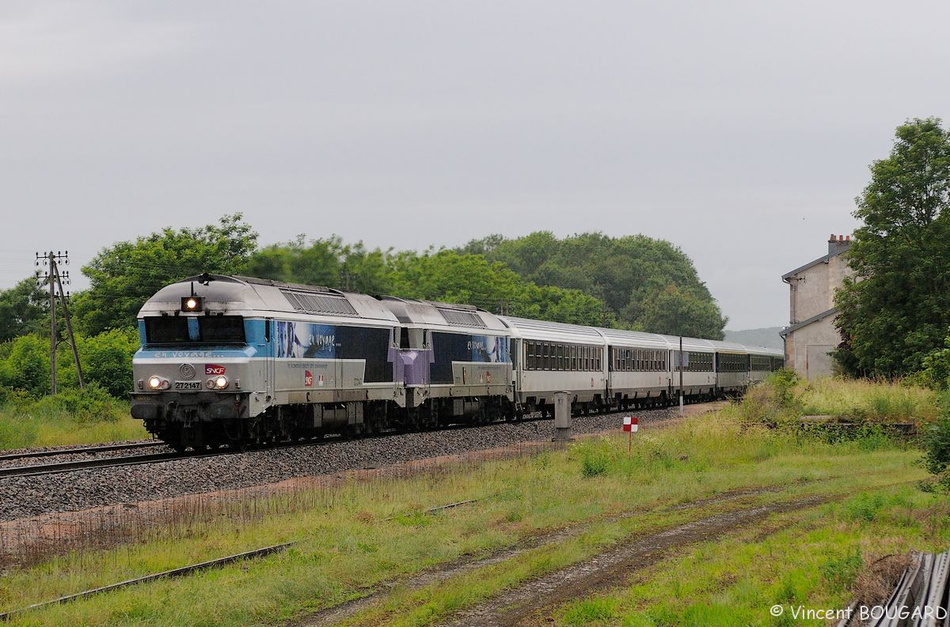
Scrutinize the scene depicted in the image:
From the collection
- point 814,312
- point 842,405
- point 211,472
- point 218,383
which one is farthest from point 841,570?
point 814,312

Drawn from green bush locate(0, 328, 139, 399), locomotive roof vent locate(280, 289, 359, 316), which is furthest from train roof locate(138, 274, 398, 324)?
green bush locate(0, 328, 139, 399)

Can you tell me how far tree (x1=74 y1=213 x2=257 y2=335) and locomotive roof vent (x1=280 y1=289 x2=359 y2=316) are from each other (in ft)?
151

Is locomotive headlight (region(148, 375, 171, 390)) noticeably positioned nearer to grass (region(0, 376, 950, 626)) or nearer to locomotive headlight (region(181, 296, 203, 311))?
locomotive headlight (region(181, 296, 203, 311))

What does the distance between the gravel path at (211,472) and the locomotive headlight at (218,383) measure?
1.48 m

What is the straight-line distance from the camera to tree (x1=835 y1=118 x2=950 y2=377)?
4525cm

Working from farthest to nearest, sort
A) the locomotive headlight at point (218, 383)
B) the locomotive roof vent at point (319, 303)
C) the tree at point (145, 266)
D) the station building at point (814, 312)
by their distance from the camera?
the tree at point (145, 266), the station building at point (814, 312), the locomotive roof vent at point (319, 303), the locomotive headlight at point (218, 383)

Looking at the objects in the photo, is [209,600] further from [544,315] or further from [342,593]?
[544,315]

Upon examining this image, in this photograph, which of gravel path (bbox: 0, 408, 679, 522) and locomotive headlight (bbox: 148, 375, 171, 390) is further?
locomotive headlight (bbox: 148, 375, 171, 390)

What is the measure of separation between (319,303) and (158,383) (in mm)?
5460

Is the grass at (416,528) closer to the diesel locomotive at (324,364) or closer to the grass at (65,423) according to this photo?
the diesel locomotive at (324,364)

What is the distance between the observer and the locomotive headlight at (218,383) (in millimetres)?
24500

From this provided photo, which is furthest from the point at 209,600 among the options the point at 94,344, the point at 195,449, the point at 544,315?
the point at 544,315

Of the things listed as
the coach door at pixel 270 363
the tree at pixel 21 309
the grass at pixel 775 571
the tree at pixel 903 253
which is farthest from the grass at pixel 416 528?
the tree at pixel 21 309

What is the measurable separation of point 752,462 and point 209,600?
58.2ft
